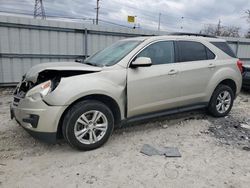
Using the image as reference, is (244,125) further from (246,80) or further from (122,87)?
(246,80)

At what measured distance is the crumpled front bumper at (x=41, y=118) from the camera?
3.05m

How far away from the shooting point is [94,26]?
8.20 metres

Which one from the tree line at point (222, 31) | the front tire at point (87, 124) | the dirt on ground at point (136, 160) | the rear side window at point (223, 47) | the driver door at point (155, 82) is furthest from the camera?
the tree line at point (222, 31)

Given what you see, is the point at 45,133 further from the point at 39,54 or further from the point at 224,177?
the point at 39,54

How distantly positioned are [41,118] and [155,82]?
74.9 inches

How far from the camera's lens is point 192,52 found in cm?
445

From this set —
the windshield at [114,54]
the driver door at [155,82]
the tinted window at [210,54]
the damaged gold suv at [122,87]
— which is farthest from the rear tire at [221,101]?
the windshield at [114,54]

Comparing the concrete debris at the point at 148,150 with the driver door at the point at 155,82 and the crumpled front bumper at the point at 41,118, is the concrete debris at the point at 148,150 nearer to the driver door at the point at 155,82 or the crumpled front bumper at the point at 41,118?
the driver door at the point at 155,82

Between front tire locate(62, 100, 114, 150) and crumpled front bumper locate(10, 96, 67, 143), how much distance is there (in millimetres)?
149

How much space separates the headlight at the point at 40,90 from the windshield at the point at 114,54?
40.4 inches

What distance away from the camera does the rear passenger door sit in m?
4.24

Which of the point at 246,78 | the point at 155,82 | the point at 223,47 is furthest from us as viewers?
the point at 246,78

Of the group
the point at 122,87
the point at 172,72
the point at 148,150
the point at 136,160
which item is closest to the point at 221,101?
the point at 172,72

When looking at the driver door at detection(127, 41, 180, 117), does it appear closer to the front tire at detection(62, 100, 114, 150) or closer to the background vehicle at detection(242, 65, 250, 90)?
the front tire at detection(62, 100, 114, 150)
